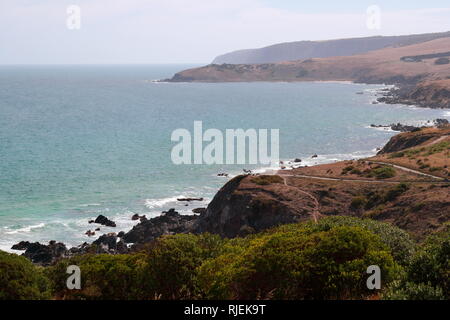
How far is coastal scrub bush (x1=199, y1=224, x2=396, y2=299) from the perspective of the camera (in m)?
23.8

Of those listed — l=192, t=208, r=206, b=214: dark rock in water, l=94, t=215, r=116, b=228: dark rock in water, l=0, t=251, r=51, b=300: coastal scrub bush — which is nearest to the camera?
l=0, t=251, r=51, b=300: coastal scrub bush

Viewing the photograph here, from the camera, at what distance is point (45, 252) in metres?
58.6

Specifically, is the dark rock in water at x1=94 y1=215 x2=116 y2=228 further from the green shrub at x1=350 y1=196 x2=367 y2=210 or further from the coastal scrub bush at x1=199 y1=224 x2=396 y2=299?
the coastal scrub bush at x1=199 y1=224 x2=396 y2=299

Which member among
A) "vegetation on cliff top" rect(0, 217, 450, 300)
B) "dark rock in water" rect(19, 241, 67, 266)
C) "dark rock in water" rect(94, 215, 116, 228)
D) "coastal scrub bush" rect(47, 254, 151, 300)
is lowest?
"dark rock in water" rect(19, 241, 67, 266)

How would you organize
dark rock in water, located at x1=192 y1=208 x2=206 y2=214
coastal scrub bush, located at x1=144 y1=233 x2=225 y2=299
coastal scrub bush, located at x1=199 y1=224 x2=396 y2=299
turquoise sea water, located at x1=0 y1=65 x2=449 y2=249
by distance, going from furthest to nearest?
dark rock in water, located at x1=192 y1=208 x2=206 y2=214 → turquoise sea water, located at x1=0 y1=65 x2=449 y2=249 → coastal scrub bush, located at x1=144 y1=233 x2=225 y2=299 → coastal scrub bush, located at x1=199 y1=224 x2=396 y2=299

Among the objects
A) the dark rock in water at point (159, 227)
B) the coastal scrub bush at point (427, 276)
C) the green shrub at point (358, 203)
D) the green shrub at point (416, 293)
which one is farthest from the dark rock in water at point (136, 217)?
the green shrub at point (416, 293)

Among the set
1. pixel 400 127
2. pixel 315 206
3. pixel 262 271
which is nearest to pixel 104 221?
pixel 315 206

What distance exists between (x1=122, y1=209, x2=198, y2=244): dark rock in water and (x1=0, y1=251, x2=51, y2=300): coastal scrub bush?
39.3 metres

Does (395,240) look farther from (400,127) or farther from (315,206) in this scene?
(400,127)

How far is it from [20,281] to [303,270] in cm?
1300

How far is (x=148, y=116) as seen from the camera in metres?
188

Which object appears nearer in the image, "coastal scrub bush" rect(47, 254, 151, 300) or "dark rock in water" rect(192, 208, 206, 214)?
"coastal scrub bush" rect(47, 254, 151, 300)

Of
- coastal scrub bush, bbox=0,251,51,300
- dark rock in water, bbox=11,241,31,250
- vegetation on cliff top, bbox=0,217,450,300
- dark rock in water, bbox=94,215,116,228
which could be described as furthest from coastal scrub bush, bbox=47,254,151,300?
dark rock in water, bbox=94,215,116,228
